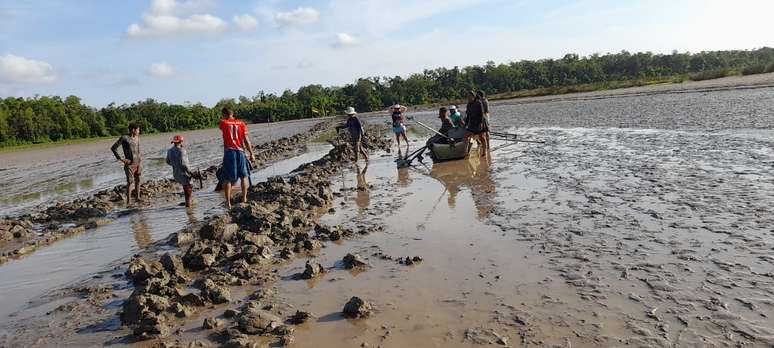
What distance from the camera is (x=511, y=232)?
664 cm

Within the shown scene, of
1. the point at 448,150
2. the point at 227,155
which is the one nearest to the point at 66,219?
the point at 227,155

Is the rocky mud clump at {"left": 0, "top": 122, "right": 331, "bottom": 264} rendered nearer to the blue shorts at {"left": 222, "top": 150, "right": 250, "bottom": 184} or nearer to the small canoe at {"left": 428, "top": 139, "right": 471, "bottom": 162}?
the blue shorts at {"left": 222, "top": 150, "right": 250, "bottom": 184}

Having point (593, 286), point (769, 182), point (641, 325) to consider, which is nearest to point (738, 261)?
point (593, 286)

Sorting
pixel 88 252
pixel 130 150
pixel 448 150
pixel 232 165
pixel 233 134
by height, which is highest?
pixel 233 134

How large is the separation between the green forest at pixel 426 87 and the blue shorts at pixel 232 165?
57706mm

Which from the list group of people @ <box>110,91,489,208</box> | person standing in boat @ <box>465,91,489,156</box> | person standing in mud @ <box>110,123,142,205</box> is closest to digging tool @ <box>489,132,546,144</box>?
group of people @ <box>110,91,489,208</box>

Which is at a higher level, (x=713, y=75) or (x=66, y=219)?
(x=713, y=75)

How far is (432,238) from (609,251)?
2.19 metres

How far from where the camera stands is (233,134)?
9273 mm

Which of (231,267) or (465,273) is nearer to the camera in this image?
(465,273)

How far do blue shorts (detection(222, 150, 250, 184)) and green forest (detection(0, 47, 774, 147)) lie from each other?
57706 mm

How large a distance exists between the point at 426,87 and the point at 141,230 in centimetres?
8788

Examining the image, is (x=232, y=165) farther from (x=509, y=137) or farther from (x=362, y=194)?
(x=509, y=137)

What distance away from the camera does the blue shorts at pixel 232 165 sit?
9.32m
